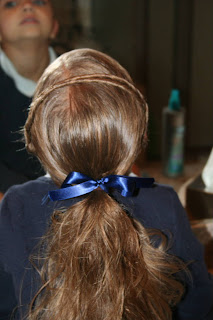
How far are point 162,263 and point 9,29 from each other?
15.3 inches

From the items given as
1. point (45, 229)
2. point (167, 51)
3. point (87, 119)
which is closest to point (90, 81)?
point (87, 119)

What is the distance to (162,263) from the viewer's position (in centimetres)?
40

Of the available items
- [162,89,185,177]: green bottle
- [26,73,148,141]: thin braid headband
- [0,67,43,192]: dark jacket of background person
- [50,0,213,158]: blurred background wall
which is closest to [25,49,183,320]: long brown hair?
[26,73,148,141]: thin braid headband

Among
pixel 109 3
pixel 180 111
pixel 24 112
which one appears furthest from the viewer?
pixel 109 3

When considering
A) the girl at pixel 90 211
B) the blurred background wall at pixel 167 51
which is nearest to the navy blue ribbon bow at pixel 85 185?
the girl at pixel 90 211

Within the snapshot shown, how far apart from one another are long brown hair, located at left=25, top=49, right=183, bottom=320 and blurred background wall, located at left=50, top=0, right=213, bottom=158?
21.2 inches

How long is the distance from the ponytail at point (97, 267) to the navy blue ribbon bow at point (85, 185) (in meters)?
0.01

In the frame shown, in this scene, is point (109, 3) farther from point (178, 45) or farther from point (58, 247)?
point (58, 247)

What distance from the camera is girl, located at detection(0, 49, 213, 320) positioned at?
36 cm

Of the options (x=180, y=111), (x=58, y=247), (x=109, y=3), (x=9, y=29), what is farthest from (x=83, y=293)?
(x=109, y=3)

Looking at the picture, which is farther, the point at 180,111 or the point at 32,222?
the point at 180,111

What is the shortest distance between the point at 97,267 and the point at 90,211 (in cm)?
5

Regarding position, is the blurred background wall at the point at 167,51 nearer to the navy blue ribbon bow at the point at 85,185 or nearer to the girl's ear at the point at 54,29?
the girl's ear at the point at 54,29

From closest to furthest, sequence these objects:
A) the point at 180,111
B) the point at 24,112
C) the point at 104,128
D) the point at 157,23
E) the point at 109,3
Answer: the point at 104,128, the point at 24,112, the point at 180,111, the point at 109,3, the point at 157,23
